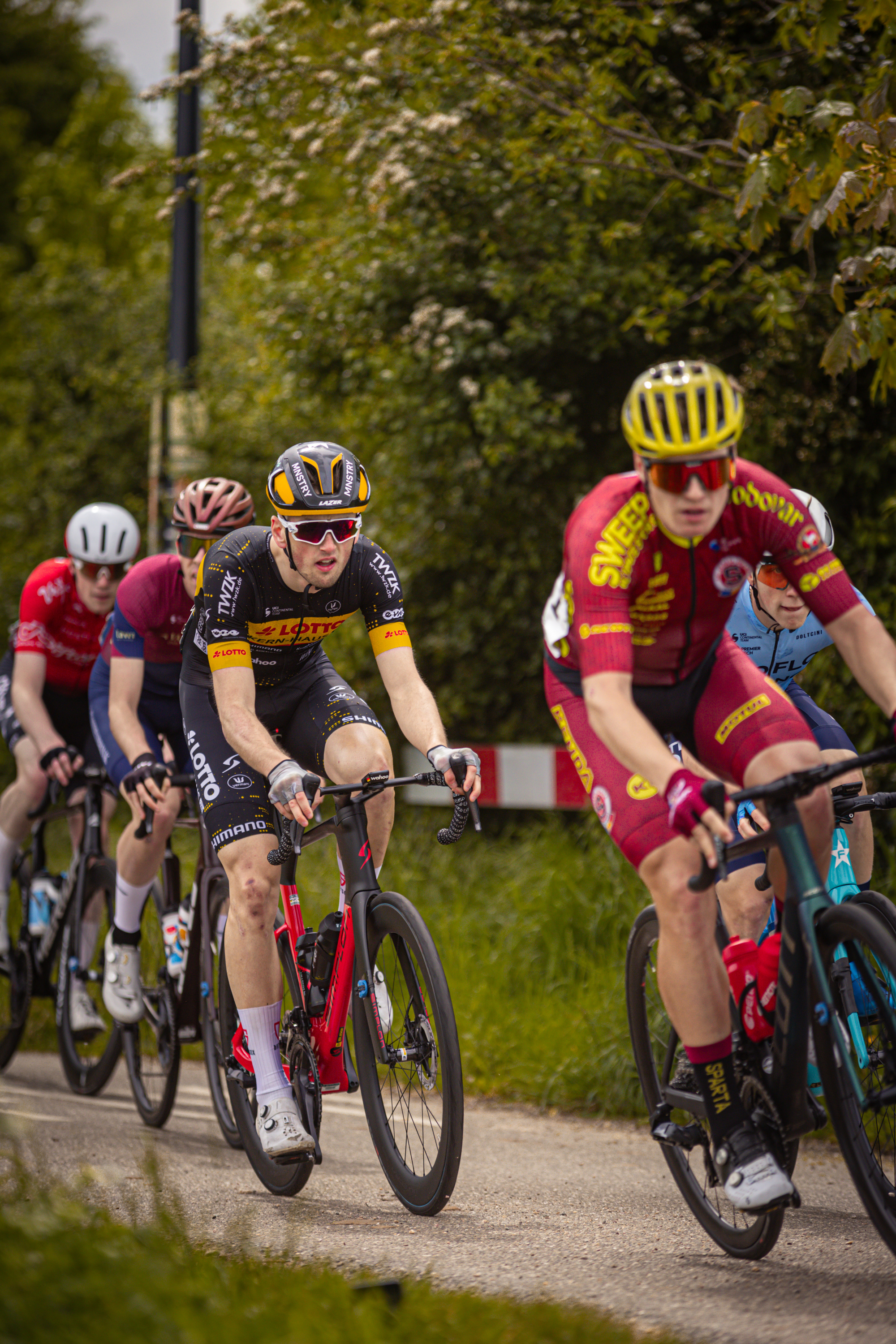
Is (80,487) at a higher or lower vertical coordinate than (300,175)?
lower

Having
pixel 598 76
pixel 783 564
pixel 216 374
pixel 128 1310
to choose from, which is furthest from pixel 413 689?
pixel 216 374


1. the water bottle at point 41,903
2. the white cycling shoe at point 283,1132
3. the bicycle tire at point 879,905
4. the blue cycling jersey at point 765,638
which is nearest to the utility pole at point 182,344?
the water bottle at point 41,903

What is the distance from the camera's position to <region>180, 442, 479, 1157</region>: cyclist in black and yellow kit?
170 inches

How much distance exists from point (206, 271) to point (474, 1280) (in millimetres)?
21789

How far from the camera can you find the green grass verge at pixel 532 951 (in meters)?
5.94

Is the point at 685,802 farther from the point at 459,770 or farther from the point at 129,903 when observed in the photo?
the point at 129,903

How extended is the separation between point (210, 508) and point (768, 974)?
308cm

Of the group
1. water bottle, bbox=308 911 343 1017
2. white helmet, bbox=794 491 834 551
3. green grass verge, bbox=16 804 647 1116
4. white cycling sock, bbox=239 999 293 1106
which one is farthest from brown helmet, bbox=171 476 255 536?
white helmet, bbox=794 491 834 551

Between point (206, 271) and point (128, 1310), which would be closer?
point (128, 1310)

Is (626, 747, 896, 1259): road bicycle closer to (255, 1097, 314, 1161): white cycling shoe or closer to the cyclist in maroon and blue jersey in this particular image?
(255, 1097, 314, 1161): white cycling shoe

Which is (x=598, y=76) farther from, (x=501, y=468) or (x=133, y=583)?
(x=133, y=583)

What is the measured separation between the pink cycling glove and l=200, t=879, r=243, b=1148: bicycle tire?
2.57 m

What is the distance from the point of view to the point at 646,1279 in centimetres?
348

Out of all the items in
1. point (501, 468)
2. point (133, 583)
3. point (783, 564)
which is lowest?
point (501, 468)
